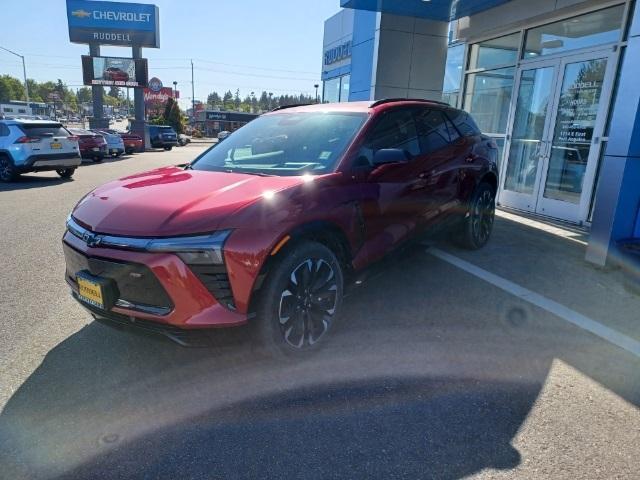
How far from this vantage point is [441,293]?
4520mm

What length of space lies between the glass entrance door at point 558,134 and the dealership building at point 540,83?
0.7 inches

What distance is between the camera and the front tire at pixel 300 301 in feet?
9.45

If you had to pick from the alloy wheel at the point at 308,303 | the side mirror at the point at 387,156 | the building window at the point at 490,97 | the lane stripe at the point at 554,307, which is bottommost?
the lane stripe at the point at 554,307

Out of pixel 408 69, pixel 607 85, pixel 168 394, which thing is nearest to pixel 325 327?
pixel 168 394

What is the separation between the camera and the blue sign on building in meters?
29.5

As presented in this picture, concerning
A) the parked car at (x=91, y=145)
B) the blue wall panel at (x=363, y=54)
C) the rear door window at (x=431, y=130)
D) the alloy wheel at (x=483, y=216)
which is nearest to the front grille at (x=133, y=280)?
the rear door window at (x=431, y=130)

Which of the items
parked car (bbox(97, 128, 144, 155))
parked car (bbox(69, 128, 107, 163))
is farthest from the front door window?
parked car (bbox(97, 128, 144, 155))

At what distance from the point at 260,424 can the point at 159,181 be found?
1.95 metres

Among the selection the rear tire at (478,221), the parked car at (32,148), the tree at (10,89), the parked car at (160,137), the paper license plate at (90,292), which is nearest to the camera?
the paper license plate at (90,292)

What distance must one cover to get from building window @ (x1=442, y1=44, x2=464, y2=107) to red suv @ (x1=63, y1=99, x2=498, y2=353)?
752cm

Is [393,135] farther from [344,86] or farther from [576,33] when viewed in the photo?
[344,86]

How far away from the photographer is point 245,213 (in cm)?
276

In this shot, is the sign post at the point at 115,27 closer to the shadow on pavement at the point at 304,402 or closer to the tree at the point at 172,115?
the tree at the point at 172,115

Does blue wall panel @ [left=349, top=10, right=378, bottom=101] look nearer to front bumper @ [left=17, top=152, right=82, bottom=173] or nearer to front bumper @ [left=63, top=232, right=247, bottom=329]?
front bumper @ [left=17, top=152, right=82, bottom=173]
